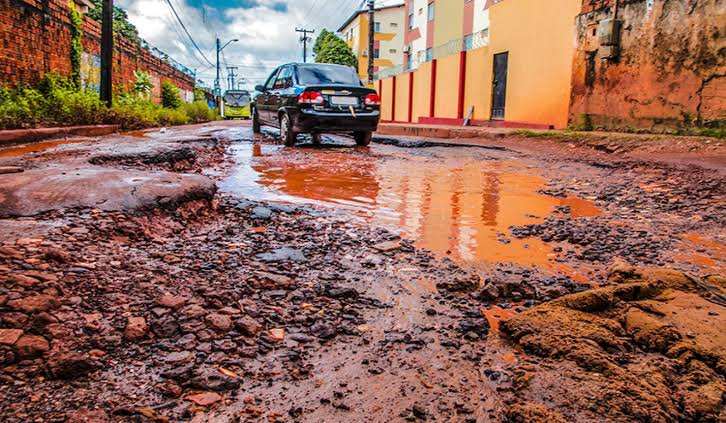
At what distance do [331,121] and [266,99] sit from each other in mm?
2372

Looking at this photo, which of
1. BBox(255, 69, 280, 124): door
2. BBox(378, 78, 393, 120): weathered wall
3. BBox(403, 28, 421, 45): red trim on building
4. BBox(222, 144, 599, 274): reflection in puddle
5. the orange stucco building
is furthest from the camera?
BBox(403, 28, 421, 45): red trim on building

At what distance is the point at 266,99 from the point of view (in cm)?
966

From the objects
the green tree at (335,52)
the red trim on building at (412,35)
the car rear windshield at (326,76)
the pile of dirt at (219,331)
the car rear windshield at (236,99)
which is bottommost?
the pile of dirt at (219,331)

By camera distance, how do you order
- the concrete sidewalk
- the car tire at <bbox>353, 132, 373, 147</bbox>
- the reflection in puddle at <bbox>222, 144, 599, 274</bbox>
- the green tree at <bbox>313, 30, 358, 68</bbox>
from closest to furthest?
1. the reflection in puddle at <bbox>222, 144, 599, 274</bbox>
2. the car tire at <bbox>353, 132, 373, 147</bbox>
3. the concrete sidewalk
4. the green tree at <bbox>313, 30, 358, 68</bbox>

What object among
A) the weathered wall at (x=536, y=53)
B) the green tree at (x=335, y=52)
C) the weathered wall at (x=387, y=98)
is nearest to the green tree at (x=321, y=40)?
the green tree at (x=335, y=52)

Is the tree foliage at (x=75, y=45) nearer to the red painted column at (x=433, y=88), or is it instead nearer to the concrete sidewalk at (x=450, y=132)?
the concrete sidewalk at (x=450, y=132)

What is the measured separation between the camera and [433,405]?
1.38 meters

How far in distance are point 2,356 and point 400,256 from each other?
1.79 meters

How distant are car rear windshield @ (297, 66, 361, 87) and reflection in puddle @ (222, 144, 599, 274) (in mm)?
1394

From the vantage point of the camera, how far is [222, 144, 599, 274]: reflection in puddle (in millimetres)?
3081

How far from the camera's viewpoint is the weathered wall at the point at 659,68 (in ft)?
23.5

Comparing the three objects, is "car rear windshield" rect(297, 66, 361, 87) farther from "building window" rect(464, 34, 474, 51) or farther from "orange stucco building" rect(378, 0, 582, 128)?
"building window" rect(464, 34, 474, 51)

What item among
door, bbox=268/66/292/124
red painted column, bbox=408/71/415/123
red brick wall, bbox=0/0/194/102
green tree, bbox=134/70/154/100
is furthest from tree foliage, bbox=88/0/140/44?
door, bbox=268/66/292/124

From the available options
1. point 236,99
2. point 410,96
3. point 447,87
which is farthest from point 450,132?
point 236,99
